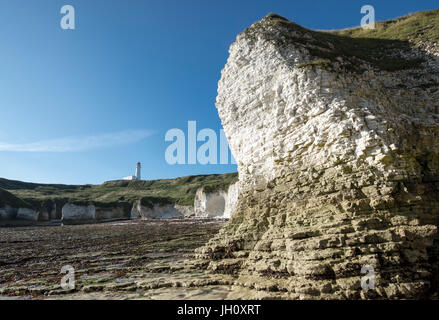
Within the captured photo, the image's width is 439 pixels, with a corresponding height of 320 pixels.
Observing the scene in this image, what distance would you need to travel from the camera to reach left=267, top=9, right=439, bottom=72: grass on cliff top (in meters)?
13.0

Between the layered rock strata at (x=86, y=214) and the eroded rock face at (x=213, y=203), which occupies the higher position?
the eroded rock face at (x=213, y=203)

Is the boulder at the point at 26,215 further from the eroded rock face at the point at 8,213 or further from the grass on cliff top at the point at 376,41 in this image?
the grass on cliff top at the point at 376,41

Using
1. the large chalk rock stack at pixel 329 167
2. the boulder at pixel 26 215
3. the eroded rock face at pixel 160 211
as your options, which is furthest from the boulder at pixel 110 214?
the large chalk rock stack at pixel 329 167

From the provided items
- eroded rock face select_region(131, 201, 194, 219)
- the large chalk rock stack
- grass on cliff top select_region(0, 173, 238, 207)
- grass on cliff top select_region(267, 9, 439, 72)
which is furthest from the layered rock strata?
grass on cliff top select_region(267, 9, 439, 72)

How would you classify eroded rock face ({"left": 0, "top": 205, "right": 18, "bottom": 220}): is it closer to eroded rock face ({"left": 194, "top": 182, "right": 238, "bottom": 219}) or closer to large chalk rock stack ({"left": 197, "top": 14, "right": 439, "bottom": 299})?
eroded rock face ({"left": 194, "top": 182, "right": 238, "bottom": 219})

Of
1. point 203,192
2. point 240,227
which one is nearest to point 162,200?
point 203,192

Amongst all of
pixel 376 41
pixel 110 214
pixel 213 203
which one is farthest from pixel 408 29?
pixel 110 214

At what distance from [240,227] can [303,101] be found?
5.97m

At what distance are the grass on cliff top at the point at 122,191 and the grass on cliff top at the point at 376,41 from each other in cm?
6177

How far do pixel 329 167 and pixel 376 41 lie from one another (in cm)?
A: 1273

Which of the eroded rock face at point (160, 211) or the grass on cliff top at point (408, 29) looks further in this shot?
the eroded rock face at point (160, 211)

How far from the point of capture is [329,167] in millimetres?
9094

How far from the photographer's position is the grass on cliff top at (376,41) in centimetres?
1302
